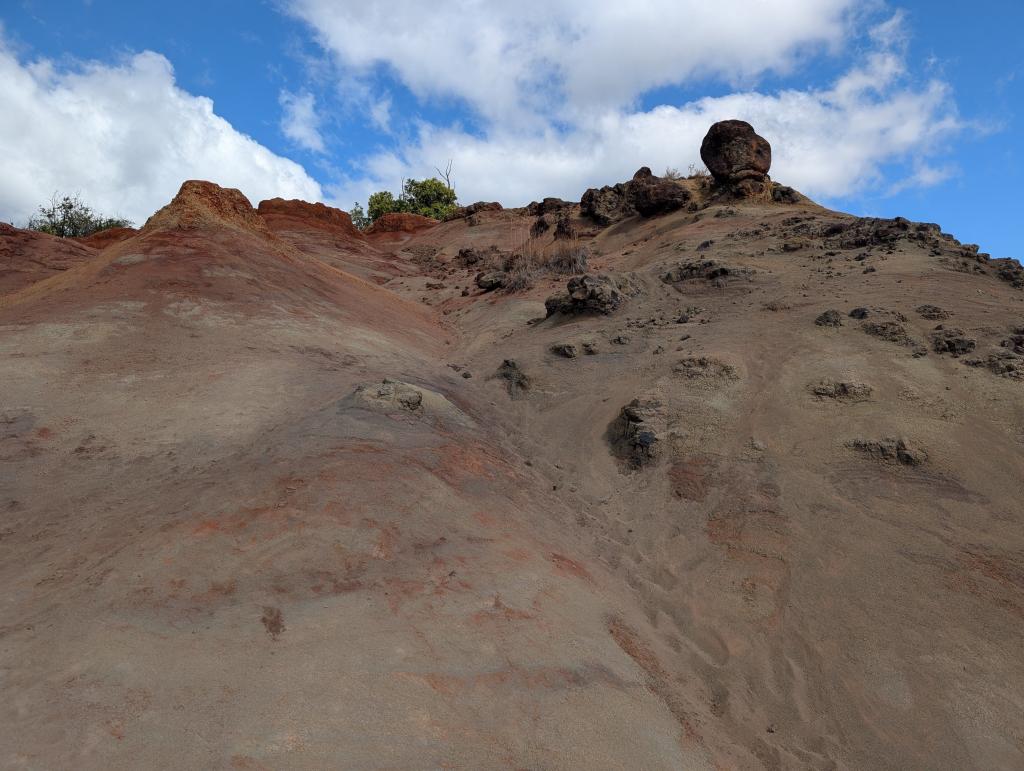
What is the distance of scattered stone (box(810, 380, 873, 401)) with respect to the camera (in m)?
6.27

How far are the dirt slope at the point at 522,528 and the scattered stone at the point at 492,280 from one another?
5192 mm

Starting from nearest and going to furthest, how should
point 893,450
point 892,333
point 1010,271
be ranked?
point 893,450 → point 892,333 → point 1010,271

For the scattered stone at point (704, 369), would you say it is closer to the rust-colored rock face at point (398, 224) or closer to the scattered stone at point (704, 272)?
the scattered stone at point (704, 272)

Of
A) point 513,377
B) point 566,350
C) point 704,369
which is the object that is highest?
point 566,350

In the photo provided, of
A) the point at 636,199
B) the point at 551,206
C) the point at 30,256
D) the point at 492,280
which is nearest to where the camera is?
the point at 492,280

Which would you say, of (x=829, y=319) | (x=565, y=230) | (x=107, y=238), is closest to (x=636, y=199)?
(x=565, y=230)

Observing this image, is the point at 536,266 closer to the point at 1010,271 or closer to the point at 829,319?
the point at 829,319

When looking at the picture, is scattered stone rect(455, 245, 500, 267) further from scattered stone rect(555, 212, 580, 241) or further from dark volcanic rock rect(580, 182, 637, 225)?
dark volcanic rock rect(580, 182, 637, 225)

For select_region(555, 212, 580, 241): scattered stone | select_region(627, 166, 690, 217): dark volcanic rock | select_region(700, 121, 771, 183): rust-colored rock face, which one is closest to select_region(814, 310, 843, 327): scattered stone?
select_region(700, 121, 771, 183): rust-colored rock face

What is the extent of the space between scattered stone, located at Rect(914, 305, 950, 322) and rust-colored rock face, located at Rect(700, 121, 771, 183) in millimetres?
8832

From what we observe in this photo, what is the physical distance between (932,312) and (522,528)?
5993 millimetres

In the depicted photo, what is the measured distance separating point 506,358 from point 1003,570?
249 inches

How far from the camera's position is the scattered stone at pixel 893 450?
534cm

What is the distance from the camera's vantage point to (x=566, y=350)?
8984 millimetres
